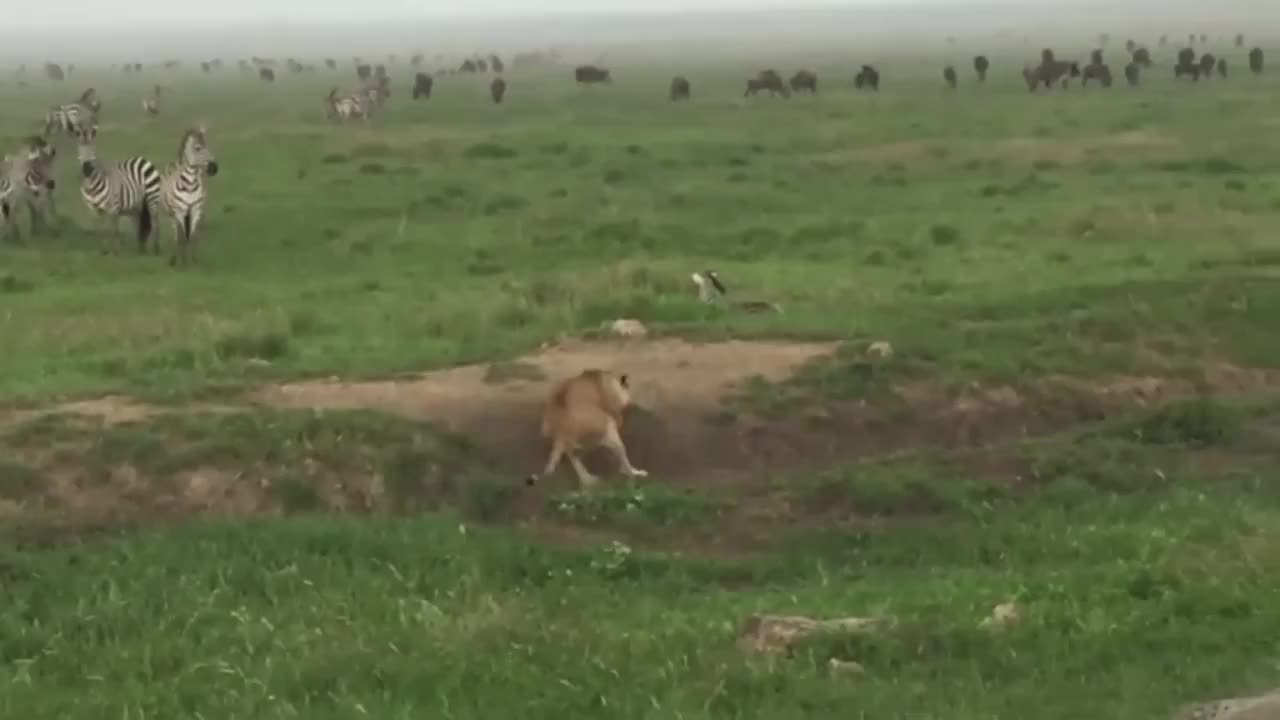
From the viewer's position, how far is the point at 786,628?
7238 millimetres

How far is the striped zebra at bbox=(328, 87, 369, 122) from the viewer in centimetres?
4091

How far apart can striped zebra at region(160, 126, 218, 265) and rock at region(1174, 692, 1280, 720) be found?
14.6m

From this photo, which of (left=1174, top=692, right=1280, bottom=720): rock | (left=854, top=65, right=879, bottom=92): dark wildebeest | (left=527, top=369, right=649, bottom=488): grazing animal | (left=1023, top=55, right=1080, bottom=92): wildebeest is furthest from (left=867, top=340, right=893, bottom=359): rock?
(left=854, top=65, right=879, bottom=92): dark wildebeest

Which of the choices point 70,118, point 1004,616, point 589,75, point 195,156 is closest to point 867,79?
point 589,75

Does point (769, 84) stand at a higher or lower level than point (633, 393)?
lower

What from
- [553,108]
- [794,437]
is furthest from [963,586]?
[553,108]

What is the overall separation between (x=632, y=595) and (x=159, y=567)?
7.13 feet

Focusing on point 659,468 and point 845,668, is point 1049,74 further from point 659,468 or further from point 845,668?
point 845,668

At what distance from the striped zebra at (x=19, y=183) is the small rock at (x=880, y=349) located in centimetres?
1216

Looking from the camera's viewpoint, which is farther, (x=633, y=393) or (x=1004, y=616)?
(x=633, y=393)

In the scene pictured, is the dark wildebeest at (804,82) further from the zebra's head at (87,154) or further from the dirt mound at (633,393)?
the dirt mound at (633,393)

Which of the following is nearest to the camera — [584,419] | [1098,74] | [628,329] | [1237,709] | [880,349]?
[1237,709]

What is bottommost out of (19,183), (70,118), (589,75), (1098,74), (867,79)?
(589,75)

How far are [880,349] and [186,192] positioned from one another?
9874 millimetres
